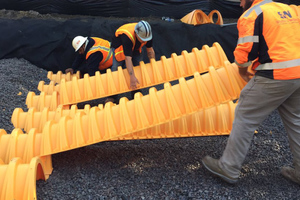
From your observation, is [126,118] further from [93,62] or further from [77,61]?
[77,61]

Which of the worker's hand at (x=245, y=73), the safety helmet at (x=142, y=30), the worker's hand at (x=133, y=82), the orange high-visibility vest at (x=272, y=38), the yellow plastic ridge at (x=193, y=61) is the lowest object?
the worker's hand at (x=133, y=82)

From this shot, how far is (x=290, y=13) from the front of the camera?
7.34ft

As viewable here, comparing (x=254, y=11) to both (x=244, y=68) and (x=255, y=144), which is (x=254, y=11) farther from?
(x=255, y=144)

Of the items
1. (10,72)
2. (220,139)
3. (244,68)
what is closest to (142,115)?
(244,68)

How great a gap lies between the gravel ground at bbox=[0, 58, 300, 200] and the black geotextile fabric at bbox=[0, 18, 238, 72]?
3083 mm

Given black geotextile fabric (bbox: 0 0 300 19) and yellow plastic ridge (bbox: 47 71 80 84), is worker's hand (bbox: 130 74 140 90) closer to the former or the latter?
yellow plastic ridge (bbox: 47 71 80 84)

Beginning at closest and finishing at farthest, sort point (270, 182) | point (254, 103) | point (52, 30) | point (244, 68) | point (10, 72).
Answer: point (254, 103) < point (244, 68) < point (270, 182) < point (10, 72) < point (52, 30)

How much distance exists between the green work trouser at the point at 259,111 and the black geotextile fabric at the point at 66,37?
14.9ft

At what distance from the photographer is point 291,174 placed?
2.74m

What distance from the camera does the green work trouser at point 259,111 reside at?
225 centimetres

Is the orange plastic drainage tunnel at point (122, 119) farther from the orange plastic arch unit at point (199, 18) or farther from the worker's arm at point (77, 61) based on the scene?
the orange plastic arch unit at point (199, 18)

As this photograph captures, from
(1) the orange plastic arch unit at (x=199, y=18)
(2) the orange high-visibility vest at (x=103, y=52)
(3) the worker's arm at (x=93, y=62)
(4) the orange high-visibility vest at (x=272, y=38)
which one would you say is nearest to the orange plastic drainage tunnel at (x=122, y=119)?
(4) the orange high-visibility vest at (x=272, y=38)

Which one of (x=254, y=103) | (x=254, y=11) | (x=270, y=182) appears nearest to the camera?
(x=254, y=11)

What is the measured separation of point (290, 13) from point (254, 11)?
0.33m
